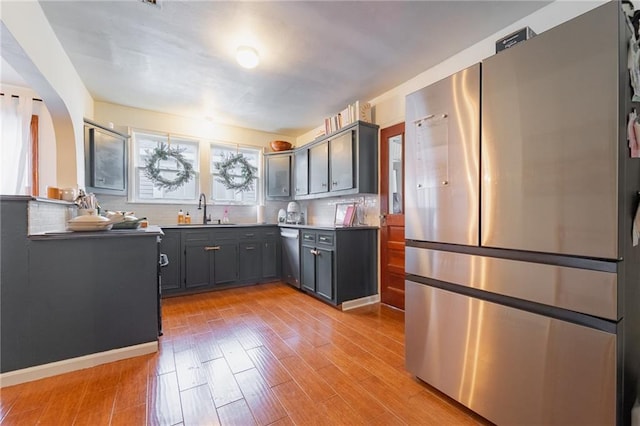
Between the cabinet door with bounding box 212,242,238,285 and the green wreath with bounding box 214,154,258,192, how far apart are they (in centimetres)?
110

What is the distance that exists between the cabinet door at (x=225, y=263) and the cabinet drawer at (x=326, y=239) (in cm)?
140

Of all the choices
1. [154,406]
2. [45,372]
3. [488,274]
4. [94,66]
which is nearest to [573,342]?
[488,274]

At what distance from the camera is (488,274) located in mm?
1359

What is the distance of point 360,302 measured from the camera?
3.24m

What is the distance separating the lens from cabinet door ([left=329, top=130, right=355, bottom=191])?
130 inches

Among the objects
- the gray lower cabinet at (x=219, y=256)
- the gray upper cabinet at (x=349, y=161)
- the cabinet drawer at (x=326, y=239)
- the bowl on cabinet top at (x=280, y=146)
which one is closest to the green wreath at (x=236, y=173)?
the bowl on cabinet top at (x=280, y=146)

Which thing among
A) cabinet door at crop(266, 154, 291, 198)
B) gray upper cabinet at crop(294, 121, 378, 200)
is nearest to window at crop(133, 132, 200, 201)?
cabinet door at crop(266, 154, 291, 198)

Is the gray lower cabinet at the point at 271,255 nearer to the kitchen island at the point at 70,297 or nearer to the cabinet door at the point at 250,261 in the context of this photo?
the cabinet door at the point at 250,261

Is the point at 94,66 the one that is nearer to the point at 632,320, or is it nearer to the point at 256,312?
the point at 256,312

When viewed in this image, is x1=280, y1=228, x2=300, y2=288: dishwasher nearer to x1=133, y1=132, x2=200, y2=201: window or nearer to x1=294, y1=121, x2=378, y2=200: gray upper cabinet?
x1=294, y1=121, x2=378, y2=200: gray upper cabinet

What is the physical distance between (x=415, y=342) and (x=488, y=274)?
2.22 ft

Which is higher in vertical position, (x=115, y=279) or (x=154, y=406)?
(x=115, y=279)

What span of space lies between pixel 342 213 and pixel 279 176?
144cm

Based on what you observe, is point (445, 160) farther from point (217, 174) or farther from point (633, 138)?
point (217, 174)
